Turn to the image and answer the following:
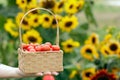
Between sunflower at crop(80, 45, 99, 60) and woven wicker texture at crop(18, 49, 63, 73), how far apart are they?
118 cm

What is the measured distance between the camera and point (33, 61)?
234 cm

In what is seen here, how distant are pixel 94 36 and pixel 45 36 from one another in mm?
319

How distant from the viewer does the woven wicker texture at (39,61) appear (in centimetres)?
233

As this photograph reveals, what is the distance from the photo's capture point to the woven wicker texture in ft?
7.63

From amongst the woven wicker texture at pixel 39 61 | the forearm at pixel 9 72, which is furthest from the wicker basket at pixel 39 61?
the forearm at pixel 9 72

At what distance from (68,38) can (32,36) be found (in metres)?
0.32

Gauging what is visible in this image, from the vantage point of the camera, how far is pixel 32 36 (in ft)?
11.1

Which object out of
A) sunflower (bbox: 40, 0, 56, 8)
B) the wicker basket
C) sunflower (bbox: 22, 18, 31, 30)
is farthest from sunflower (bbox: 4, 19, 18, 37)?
the wicker basket

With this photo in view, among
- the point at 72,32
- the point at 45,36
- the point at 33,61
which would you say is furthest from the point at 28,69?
the point at 72,32

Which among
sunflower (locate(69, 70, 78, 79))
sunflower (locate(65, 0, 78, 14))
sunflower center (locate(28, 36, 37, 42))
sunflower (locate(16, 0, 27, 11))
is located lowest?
sunflower (locate(69, 70, 78, 79))

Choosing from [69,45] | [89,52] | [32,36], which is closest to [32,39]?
[32,36]

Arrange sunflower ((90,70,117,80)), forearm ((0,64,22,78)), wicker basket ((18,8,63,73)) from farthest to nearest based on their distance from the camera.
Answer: sunflower ((90,70,117,80))
forearm ((0,64,22,78))
wicker basket ((18,8,63,73))

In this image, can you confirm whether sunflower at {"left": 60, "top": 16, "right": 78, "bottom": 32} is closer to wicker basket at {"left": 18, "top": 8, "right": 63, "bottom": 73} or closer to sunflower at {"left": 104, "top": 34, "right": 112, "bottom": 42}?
sunflower at {"left": 104, "top": 34, "right": 112, "bottom": 42}

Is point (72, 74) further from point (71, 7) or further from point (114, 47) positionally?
point (71, 7)
